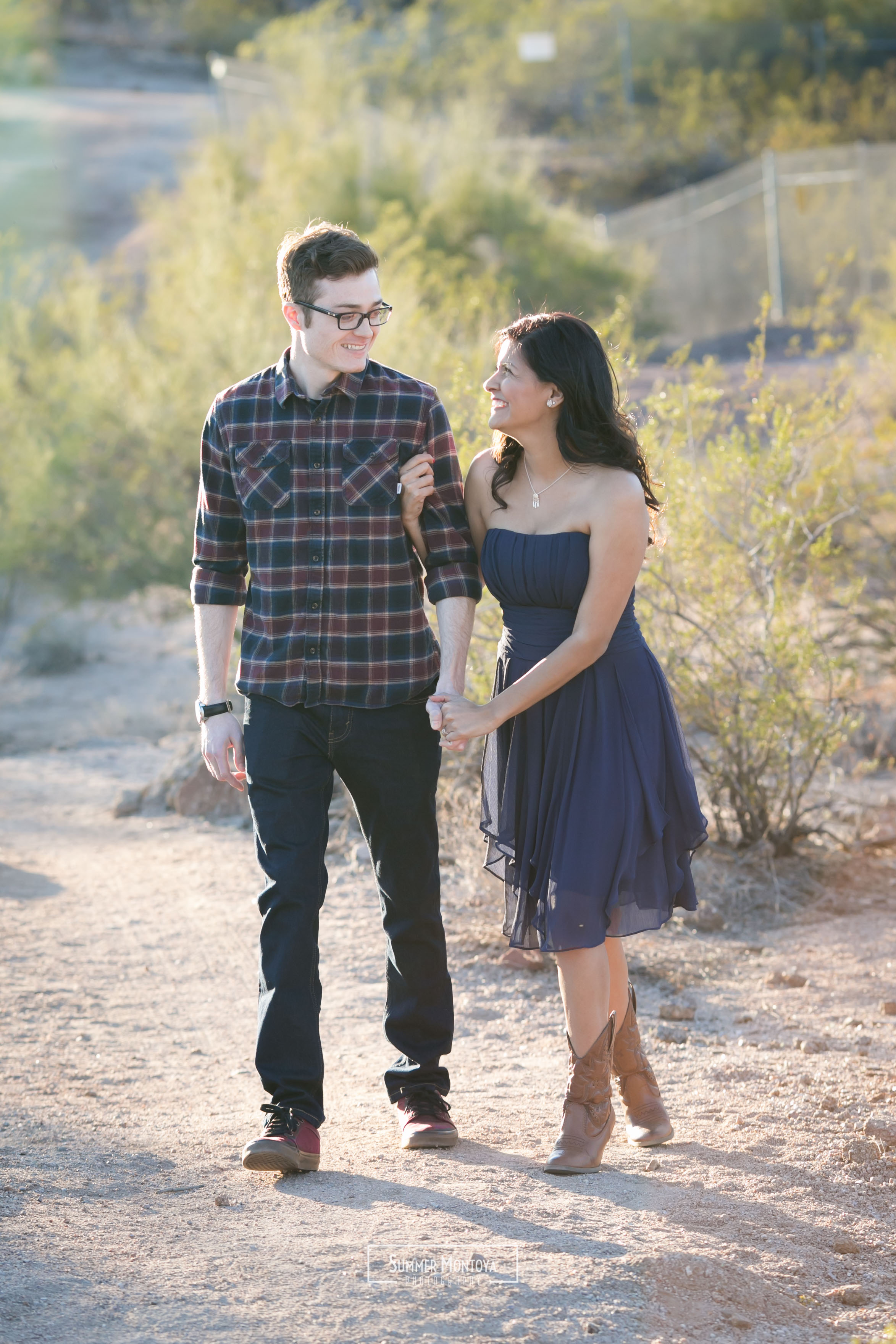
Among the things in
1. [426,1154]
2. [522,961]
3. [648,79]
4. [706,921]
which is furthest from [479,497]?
[648,79]

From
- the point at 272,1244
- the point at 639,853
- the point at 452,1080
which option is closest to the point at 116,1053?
the point at 452,1080

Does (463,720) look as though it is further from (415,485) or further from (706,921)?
(706,921)

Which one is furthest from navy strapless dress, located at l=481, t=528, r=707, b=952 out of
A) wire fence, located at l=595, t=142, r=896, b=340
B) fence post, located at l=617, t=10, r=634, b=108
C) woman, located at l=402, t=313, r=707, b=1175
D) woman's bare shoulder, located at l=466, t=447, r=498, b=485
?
fence post, located at l=617, t=10, r=634, b=108

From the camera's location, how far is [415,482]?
2.88 m

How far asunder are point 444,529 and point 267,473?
1.28ft

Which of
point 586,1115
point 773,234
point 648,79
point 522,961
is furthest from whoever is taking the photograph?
point 648,79

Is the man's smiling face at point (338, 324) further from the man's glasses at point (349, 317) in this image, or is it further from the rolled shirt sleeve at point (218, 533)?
the rolled shirt sleeve at point (218, 533)

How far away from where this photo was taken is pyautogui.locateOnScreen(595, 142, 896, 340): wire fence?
16.1 meters

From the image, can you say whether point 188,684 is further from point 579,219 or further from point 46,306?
point 579,219

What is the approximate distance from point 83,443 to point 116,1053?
7.23m

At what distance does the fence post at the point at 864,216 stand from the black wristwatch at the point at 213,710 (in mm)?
14593

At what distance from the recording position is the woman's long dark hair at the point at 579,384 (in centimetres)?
280

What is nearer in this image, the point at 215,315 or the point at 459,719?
the point at 459,719

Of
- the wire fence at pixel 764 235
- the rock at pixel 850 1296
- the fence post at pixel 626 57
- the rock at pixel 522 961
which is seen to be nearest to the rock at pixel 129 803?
the rock at pixel 522 961
